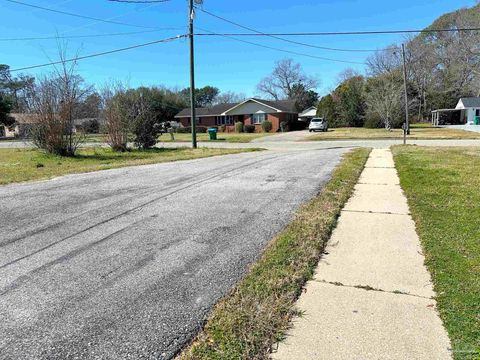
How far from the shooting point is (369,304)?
8.71ft

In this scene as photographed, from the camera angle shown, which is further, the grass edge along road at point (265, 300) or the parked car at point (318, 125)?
the parked car at point (318, 125)

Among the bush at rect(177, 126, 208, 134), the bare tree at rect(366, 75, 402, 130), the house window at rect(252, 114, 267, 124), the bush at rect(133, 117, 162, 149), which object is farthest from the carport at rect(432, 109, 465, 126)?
the bush at rect(133, 117, 162, 149)

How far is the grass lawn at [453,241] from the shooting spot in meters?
2.35

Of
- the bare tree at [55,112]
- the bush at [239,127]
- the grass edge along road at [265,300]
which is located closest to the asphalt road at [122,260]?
the grass edge along road at [265,300]

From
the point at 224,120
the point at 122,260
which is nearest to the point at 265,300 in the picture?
the point at 122,260

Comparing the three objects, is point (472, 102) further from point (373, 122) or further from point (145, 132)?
point (145, 132)

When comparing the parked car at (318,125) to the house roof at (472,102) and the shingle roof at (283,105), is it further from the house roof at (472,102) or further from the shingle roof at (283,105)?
the house roof at (472,102)

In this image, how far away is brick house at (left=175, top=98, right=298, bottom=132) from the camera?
44562 mm

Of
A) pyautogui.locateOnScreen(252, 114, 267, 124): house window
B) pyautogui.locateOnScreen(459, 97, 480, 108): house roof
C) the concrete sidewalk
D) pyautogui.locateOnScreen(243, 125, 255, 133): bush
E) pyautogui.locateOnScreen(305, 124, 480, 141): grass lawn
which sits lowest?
the concrete sidewalk

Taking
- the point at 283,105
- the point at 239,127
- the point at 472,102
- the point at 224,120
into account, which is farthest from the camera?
the point at 283,105

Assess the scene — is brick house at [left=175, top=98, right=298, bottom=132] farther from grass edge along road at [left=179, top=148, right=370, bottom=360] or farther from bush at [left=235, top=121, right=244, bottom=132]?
grass edge along road at [left=179, top=148, right=370, bottom=360]

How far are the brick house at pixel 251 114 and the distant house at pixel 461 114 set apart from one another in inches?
779

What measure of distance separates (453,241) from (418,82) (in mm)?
55823

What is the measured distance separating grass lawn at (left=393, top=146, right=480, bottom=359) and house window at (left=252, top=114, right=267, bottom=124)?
3759cm
